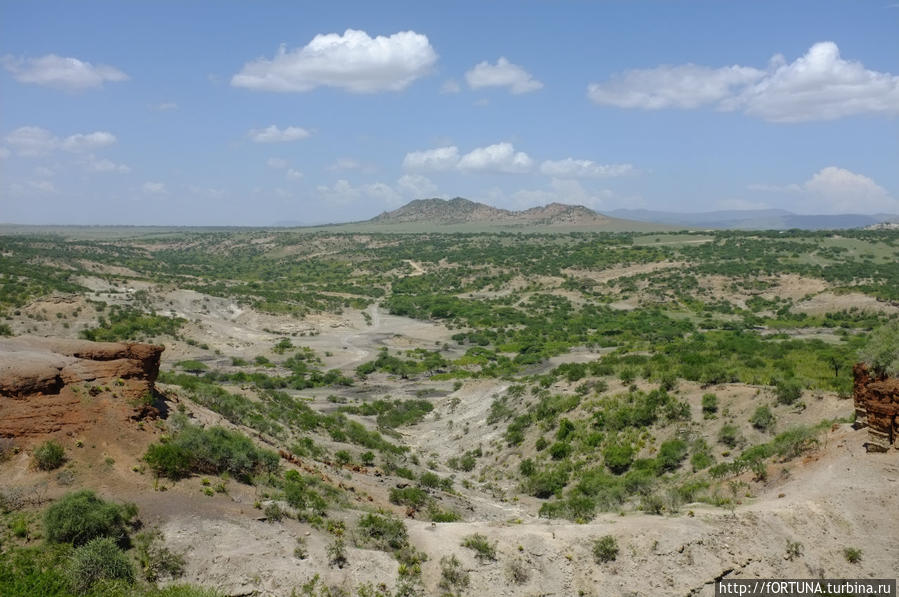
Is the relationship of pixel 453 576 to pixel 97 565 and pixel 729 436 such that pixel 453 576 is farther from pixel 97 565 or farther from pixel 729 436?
pixel 729 436

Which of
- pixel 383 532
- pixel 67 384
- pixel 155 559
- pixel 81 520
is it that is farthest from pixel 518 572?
pixel 67 384

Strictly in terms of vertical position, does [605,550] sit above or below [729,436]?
above

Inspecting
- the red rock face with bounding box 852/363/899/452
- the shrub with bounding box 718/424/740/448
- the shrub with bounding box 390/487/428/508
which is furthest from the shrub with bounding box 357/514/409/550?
the shrub with bounding box 718/424/740/448

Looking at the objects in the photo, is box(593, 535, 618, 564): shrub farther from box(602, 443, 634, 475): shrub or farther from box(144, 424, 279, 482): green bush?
box(602, 443, 634, 475): shrub

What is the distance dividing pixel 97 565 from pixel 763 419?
21761mm

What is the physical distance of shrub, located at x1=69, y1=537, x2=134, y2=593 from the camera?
10.4 metres

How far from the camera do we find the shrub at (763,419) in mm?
21484

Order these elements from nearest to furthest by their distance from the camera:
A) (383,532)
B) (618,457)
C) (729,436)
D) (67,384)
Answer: (383,532) → (67,384) → (729,436) → (618,457)

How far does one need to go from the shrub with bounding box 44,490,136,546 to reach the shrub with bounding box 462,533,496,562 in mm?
7573

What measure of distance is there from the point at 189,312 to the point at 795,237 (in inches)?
5238

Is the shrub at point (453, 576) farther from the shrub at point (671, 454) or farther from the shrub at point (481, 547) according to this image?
the shrub at point (671, 454)

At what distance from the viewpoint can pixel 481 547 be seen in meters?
13.3

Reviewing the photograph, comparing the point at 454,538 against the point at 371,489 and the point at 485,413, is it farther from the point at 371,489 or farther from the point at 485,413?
the point at 485,413

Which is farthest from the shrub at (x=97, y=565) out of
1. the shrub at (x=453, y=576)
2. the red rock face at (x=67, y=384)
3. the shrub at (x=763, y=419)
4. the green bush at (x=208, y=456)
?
the shrub at (x=763, y=419)
